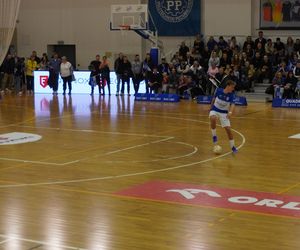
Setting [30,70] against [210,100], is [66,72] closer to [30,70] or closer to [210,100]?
[30,70]

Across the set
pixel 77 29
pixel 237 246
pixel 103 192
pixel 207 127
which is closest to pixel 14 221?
pixel 103 192

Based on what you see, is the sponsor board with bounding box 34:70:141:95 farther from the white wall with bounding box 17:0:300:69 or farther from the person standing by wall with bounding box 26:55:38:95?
the white wall with bounding box 17:0:300:69

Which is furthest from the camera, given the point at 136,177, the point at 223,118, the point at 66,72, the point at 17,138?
the point at 66,72

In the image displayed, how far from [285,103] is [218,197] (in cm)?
1529

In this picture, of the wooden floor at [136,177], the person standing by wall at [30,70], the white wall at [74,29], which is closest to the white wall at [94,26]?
the white wall at [74,29]

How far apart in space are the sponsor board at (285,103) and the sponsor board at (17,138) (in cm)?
1102

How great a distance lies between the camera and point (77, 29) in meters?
39.1

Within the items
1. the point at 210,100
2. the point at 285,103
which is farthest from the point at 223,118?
the point at 210,100

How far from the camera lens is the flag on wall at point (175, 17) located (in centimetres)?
3531

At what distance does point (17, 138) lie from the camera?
18.5m

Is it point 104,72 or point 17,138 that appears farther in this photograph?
point 104,72

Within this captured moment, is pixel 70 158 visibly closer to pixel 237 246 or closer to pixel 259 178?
pixel 259 178

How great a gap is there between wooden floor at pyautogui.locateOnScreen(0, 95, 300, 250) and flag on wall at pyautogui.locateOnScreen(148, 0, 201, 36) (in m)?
11.9

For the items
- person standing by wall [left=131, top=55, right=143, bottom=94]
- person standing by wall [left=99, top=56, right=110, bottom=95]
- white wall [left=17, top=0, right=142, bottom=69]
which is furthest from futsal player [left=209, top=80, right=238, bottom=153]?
white wall [left=17, top=0, right=142, bottom=69]
